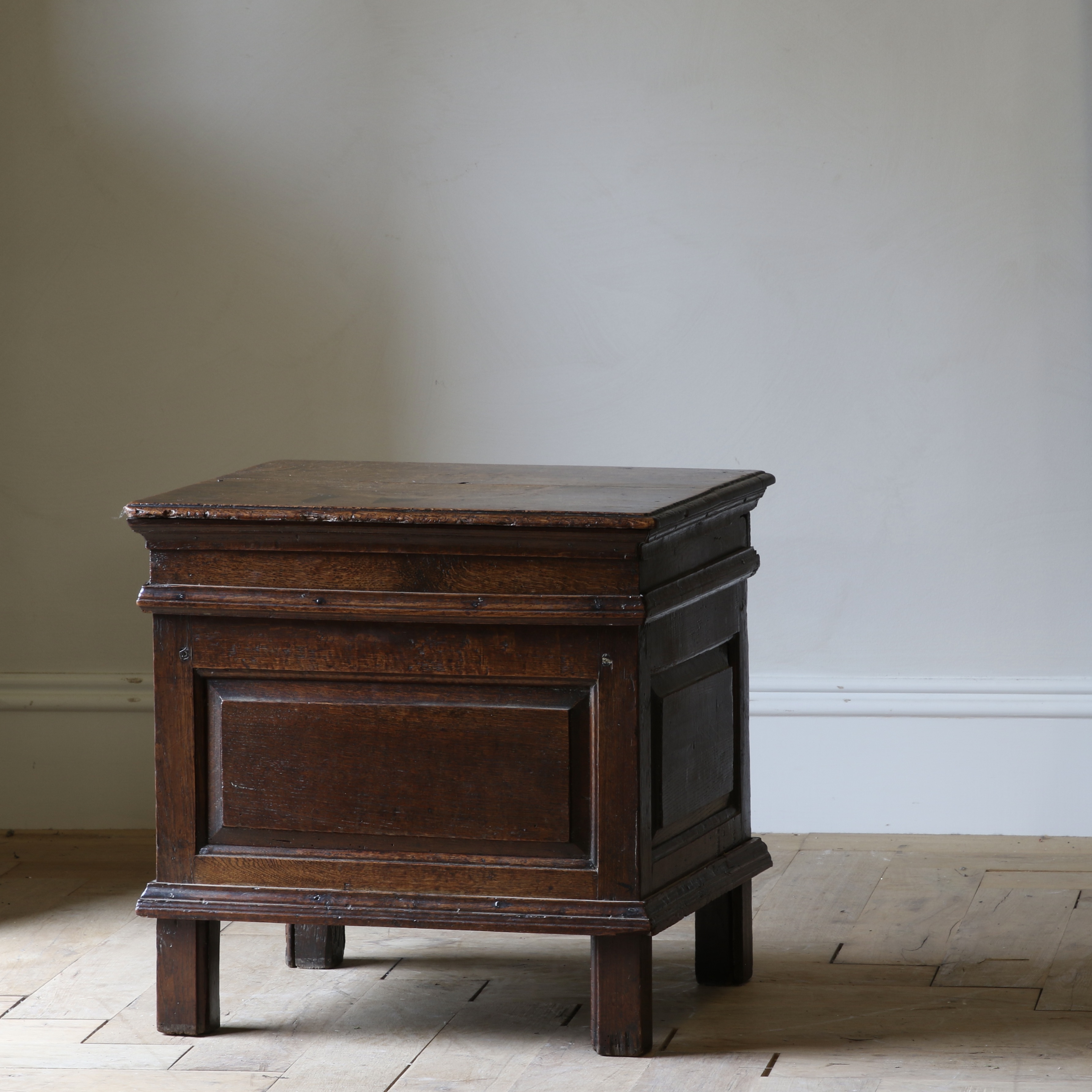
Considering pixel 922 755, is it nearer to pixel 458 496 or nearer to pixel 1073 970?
pixel 1073 970

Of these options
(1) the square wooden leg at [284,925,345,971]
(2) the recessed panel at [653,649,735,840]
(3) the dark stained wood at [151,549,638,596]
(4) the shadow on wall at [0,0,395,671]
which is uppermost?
(4) the shadow on wall at [0,0,395,671]

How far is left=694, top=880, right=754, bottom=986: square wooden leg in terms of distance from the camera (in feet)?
6.95

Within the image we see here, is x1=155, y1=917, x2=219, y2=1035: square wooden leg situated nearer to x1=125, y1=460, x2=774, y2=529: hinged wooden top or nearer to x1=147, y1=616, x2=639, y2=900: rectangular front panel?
x1=147, y1=616, x2=639, y2=900: rectangular front panel

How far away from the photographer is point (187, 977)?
6.37ft

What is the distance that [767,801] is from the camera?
9.52 ft

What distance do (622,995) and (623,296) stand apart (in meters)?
1.35

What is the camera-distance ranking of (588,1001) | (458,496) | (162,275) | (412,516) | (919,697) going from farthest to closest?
(162,275) < (919,697) < (588,1001) < (458,496) < (412,516)

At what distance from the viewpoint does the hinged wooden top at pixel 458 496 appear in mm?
1803

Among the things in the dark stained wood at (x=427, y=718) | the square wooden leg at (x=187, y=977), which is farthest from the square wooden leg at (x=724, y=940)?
the square wooden leg at (x=187, y=977)

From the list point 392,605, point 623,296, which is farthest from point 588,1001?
point 623,296

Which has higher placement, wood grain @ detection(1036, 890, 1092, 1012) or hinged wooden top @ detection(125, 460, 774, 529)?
hinged wooden top @ detection(125, 460, 774, 529)

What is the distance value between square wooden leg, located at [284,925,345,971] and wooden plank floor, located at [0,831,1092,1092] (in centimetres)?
1

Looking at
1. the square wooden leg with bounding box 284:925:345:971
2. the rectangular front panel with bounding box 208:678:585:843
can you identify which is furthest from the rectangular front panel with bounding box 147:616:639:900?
the square wooden leg with bounding box 284:925:345:971

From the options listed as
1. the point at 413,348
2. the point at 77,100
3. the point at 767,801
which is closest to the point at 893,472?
the point at 767,801
